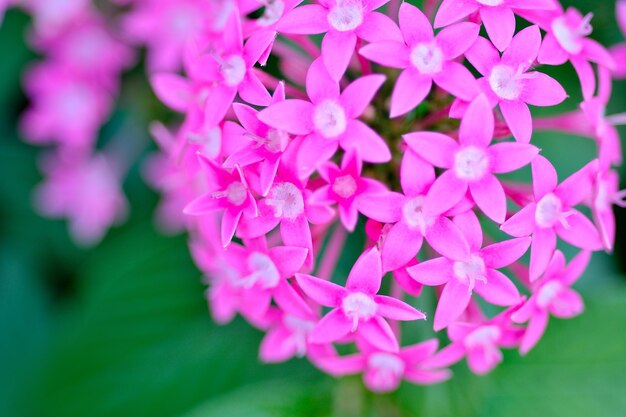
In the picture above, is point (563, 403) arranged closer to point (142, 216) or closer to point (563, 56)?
point (563, 56)

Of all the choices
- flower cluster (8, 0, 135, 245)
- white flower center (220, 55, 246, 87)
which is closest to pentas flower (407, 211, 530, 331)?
white flower center (220, 55, 246, 87)

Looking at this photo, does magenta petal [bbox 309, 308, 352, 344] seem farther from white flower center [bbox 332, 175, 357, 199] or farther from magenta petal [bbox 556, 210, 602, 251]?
magenta petal [bbox 556, 210, 602, 251]

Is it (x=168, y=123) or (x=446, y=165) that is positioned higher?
(x=446, y=165)

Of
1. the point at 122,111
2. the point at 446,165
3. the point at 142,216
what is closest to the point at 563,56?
the point at 446,165

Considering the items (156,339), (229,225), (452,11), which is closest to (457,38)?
(452,11)

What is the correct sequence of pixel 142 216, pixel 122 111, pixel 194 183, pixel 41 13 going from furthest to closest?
pixel 122 111, pixel 142 216, pixel 41 13, pixel 194 183
